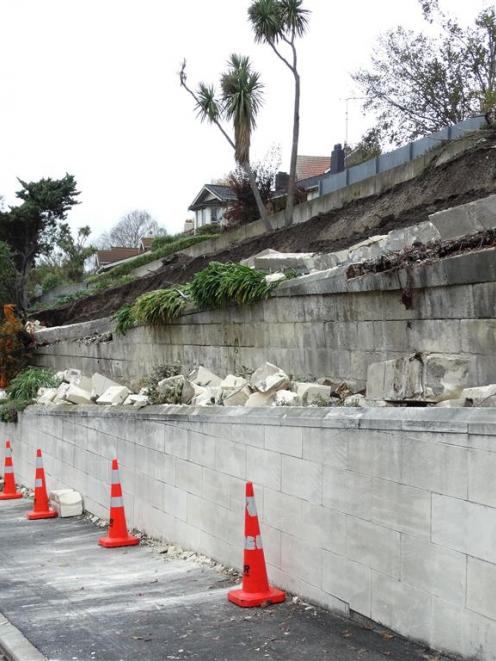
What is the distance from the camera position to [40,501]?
10742 mm

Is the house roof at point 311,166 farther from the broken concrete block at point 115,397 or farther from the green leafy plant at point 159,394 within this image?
the broken concrete block at point 115,397

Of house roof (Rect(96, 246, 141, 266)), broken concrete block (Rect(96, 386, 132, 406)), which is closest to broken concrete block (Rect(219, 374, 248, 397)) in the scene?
broken concrete block (Rect(96, 386, 132, 406))

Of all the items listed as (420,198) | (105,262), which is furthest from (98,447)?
(105,262)

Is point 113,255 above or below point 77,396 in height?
above

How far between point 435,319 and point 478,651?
3.27m

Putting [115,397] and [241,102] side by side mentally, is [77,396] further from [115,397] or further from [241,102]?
[241,102]

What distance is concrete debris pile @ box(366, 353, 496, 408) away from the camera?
5.75 metres

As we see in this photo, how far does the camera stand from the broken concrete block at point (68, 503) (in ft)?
34.4

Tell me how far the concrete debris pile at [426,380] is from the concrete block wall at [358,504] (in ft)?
2.70

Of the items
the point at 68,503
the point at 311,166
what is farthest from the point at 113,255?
the point at 68,503

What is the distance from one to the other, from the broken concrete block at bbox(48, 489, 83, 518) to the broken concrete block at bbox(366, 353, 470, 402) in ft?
18.9

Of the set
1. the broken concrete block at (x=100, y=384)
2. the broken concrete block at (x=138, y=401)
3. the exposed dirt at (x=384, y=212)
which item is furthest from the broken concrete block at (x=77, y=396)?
the exposed dirt at (x=384, y=212)

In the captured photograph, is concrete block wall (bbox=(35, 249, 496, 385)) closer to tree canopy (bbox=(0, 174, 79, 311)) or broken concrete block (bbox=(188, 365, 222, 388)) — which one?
broken concrete block (bbox=(188, 365, 222, 388))

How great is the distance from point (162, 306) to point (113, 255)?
55.6 m
